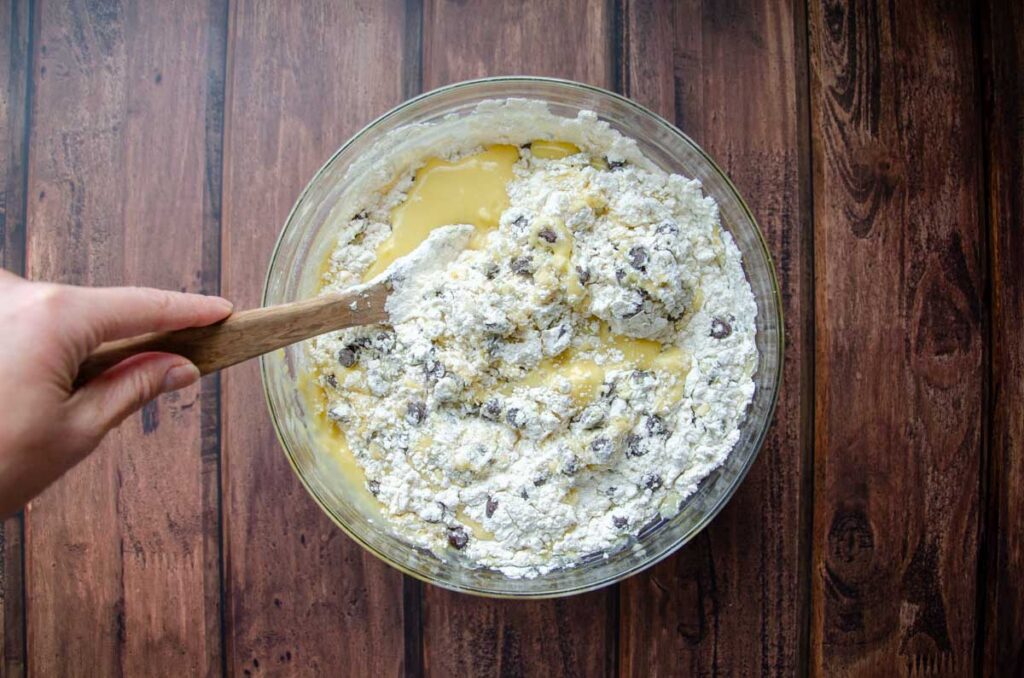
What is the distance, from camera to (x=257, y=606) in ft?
5.39

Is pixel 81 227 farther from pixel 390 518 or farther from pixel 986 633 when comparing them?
pixel 986 633

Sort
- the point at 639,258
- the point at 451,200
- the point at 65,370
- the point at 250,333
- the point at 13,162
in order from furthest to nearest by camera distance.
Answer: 1. the point at 13,162
2. the point at 451,200
3. the point at 639,258
4. the point at 250,333
5. the point at 65,370

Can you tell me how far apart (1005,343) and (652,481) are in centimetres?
88

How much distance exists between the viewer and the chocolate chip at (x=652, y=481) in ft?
4.90

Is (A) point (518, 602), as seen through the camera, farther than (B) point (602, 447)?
Yes

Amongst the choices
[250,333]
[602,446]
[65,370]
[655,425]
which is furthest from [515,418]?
[65,370]

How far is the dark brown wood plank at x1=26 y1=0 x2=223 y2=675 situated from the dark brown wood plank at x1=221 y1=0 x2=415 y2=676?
0.07 m

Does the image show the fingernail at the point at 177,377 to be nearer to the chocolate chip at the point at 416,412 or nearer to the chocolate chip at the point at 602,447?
the chocolate chip at the point at 416,412

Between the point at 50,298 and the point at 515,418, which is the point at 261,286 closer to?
the point at 50,298

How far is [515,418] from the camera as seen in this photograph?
4.78 feet

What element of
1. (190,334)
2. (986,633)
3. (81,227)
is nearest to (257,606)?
(190,334)

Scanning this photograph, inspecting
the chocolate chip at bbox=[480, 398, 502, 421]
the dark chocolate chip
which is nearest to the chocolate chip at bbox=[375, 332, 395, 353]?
the chocolate chip at bbox=[480, 398, 502, 421]

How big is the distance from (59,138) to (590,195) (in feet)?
4.03

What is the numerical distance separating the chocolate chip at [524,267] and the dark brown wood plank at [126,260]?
738 mm
